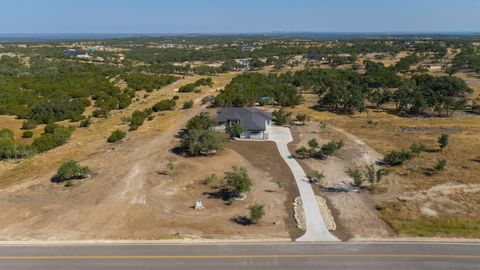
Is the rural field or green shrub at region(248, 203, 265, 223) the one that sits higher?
green shrub at region(248, 203, 265, 223)

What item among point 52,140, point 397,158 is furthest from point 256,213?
point 52,140

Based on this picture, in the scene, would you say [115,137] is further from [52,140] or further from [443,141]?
[443,141]

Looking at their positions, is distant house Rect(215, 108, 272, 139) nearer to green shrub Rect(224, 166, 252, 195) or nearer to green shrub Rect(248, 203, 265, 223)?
green shrub Rect(224, 166, 252, 195)

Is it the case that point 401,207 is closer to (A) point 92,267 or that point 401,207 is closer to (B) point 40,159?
(A) point 92,267

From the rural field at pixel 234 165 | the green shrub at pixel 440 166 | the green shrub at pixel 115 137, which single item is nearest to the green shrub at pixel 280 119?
the rural field at pixel 234 165

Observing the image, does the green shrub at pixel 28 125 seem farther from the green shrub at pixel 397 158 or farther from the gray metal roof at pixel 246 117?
the green shrub at pixel 397 158

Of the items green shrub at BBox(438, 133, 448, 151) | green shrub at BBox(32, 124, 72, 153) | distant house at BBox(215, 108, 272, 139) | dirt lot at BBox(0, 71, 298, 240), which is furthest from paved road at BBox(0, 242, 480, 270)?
distant house at BBox(215, 108, 272, 139)

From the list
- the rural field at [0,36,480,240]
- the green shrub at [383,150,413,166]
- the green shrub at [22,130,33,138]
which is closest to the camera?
the rural field at [0,36,480,240]
